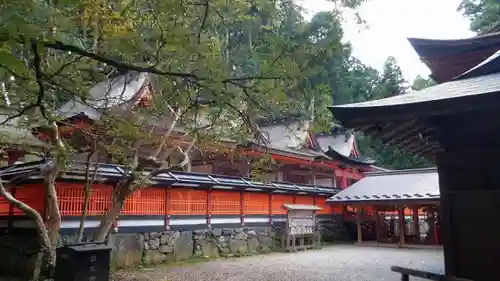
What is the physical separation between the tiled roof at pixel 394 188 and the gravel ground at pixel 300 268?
9.38ft

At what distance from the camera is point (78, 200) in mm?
10203

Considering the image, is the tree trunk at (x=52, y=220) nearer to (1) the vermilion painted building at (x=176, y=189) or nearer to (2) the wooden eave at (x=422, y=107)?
(1) the vermilion painted building at (x=176, y=189)

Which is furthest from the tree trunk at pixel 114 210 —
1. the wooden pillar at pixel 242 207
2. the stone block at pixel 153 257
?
the wooden pillar at pixel 242 207

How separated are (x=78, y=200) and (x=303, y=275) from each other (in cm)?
565

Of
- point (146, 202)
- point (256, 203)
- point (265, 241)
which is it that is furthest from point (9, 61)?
point (265, 241)

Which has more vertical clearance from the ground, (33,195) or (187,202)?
(33,195)

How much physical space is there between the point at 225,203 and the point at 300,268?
169 inches

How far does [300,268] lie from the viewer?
439 inches

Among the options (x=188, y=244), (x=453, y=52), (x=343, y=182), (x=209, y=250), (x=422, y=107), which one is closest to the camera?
(x=422, y=107)

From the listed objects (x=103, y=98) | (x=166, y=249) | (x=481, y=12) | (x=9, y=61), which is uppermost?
(x=481, y=12)

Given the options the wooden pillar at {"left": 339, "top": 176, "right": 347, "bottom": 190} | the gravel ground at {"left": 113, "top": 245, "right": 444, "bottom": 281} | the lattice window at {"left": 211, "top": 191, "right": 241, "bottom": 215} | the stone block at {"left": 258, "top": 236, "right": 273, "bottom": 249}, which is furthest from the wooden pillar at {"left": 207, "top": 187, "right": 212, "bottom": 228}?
the wooden pillar at {"left": 339, "top": 176, "right": 347, "bottom": 190}

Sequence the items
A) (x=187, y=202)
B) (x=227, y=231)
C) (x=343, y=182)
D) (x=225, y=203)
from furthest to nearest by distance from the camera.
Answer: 1. (x=343, y=182)
2. (x=225, y=203)
3. (x=227, y=231)
4. (x=187, y=202)

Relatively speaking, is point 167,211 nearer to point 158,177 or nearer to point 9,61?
point 158,177

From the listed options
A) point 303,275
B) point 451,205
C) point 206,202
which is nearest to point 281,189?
point 206,202
